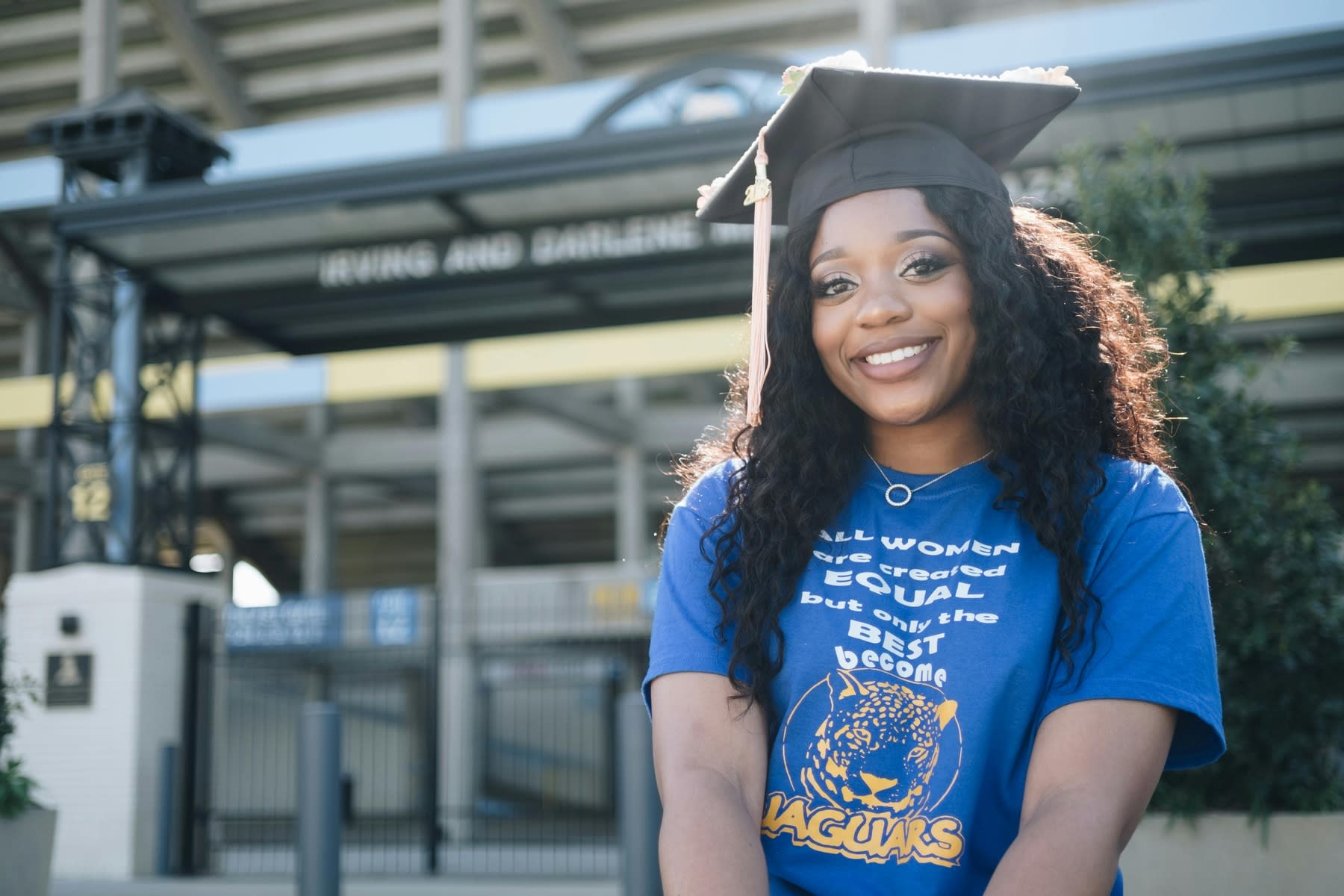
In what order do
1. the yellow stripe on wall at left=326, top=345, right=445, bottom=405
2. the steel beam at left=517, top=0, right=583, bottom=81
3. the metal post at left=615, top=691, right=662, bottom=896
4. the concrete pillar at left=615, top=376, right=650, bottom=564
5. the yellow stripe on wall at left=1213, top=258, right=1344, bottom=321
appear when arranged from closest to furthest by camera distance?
the metal post at left=615, top=691, right=662, bottom=896, the yellow stripe on wall at left=1213, top=258, right=1344, bottom=321, the steel beam at left=517, top=0, right=583, bottom=81, the yellow stripe on wall at left=326, top=345, right=445, bottom=405, the concrete pillar at left=615, top=376, right=650, bottom=564

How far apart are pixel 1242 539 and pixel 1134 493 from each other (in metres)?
2.77

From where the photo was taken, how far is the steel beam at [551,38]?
20.3 m

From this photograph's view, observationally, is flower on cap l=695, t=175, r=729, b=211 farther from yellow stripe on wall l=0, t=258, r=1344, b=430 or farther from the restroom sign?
yellow stripe on wall l=0, t=258, r=1344, b=430

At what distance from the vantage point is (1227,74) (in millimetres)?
6840

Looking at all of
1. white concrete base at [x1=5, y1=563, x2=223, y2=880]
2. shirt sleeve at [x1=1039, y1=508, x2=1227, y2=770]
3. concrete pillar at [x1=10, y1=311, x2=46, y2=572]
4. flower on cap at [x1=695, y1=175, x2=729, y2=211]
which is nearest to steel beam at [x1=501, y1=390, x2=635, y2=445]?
concrete pillar at [x1=10, y1=311, x2=46, y2=572]

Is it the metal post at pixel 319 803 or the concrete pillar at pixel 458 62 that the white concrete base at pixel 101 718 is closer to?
the metal post at pixel 319 803

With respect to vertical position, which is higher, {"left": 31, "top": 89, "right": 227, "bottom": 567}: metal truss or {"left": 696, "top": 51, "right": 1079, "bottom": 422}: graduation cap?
{"left": 31, "top": 89, "right": 227, "bottom": 567}: metal truss

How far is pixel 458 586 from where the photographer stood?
19.3 metres

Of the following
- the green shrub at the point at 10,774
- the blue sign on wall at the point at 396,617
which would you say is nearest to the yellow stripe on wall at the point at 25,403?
the blue sign on wall at the point at 396,617

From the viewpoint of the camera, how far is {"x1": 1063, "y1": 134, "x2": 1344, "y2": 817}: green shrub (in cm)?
387

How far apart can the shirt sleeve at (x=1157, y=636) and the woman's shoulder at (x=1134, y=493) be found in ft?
0.04

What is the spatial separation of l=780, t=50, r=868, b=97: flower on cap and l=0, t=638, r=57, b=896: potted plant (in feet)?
16.2

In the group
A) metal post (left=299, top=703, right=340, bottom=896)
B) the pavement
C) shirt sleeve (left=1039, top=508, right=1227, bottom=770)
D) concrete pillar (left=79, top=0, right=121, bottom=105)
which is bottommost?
the pavement

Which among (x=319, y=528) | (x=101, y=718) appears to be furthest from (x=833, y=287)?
(x=319, y=528)
